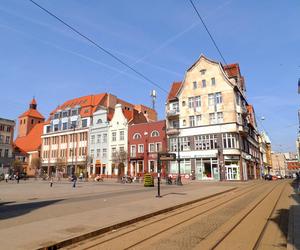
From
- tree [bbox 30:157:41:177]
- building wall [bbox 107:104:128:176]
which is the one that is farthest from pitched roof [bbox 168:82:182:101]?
tree [bbox 30:157:41:177]

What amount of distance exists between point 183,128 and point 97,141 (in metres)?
→ 23.4

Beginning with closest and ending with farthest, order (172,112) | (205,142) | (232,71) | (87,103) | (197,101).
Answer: (205,142) → (197,101) → (172,112) → (232,71) → (87,103)

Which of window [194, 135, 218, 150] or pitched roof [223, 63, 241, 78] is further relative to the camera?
pitched roof [223, 63, 241, 78]

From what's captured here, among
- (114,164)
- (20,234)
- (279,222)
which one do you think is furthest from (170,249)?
(114,164)

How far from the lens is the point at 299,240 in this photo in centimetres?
718

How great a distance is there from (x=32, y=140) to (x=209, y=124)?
65584 millimetres

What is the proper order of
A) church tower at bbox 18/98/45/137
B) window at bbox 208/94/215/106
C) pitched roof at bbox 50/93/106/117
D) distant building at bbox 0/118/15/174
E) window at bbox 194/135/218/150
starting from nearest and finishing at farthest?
window at bbox 194/135/218/150 → window at bbox 208/94/215/106 → pitched roof at bbox 50/93/106/117 → distant building at bbox 0/118/15/174 → church tower at bbox 18/98/45/137

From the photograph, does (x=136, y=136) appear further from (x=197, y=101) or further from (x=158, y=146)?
(x=197, y=101)

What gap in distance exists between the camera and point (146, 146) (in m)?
59.6

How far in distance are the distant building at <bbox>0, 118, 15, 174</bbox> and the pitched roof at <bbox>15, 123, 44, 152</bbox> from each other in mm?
8022

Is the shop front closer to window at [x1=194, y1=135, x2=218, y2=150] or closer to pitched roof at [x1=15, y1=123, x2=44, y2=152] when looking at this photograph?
window at [x1=194, y1=135, x2=218, y2=150]

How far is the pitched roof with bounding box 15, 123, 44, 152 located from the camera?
92044 millimetres

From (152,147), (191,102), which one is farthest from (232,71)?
(152,147)

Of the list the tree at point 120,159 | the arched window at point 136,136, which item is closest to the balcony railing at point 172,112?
the arched window at point 136,136
